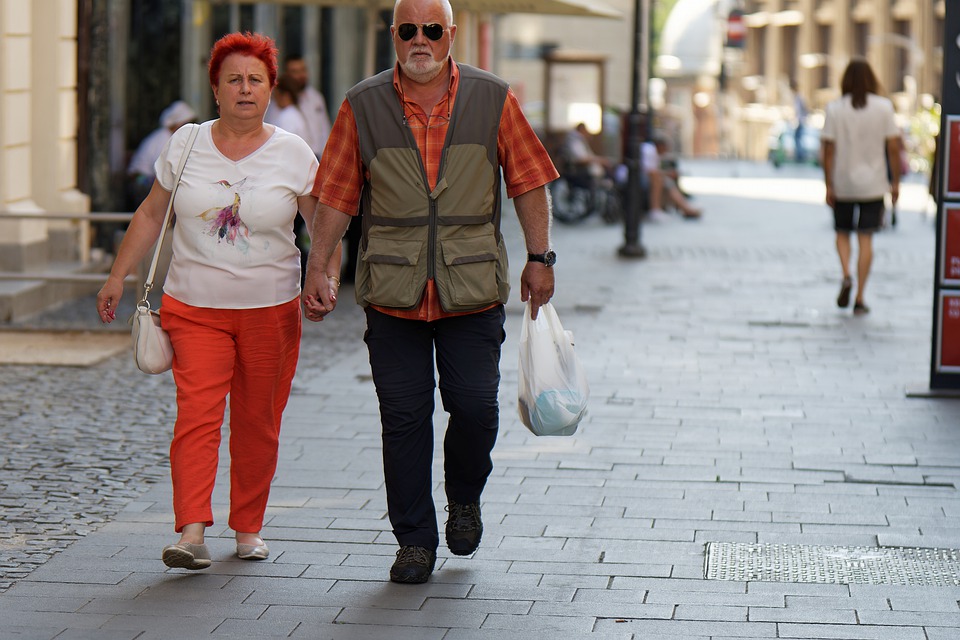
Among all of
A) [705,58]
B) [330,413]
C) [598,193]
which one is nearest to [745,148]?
[705,58]

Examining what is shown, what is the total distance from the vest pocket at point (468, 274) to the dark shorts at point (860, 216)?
7.60 metres

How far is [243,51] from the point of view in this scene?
536 centimetres

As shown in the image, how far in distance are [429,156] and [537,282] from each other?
516mm

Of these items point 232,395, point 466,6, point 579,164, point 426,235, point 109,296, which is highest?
point 466,6

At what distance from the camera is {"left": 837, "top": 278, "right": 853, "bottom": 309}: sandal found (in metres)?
12.6

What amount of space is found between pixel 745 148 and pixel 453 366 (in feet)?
162

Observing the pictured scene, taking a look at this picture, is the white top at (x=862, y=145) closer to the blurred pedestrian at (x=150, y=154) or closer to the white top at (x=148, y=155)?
the blurred pedestrian at (x=150, y=154)

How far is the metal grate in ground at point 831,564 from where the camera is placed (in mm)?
5266

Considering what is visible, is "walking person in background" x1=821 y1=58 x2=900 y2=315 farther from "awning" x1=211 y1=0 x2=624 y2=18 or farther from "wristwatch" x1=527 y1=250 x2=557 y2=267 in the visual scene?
"wristwatch" x1=527 y1=250 x2=557 y2=267

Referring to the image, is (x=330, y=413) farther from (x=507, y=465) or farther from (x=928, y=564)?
(x=928, y=564)

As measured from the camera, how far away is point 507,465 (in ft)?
23.2

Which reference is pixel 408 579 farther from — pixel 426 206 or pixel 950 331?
pixel 950 331

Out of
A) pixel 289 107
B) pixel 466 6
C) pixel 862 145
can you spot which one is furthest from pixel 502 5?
pixel 862 145

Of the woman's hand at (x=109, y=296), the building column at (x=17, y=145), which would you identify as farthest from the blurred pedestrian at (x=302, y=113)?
the woman's hand at (x=109, y=296)
